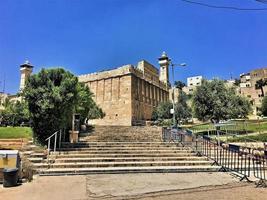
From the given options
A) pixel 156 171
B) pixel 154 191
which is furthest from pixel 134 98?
pixel 154 191

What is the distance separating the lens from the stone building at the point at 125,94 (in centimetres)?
4231

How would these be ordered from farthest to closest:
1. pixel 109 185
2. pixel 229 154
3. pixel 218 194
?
pixel 229 154, pixel 109 185, pixel 218 194

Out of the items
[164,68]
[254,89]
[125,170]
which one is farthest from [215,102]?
[254,89]

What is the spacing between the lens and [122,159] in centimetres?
1061

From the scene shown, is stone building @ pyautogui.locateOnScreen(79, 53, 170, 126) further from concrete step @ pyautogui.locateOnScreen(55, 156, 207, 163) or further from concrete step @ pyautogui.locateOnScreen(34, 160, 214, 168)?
concrete step @ pyautogui.locateOnScreen(34, 160, 214, 168)

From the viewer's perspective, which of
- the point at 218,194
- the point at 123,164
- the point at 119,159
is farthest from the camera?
the point at 119,159

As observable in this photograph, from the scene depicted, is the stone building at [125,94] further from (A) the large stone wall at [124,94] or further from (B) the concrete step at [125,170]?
(B) the concrete step at [125,170]

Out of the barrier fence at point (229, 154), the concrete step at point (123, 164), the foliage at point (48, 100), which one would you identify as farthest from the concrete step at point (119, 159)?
the foliage at point (48, 100)

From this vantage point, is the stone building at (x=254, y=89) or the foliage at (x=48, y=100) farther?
the stone building at (x=254, y=89)

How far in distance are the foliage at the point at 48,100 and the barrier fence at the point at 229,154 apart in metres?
5.95

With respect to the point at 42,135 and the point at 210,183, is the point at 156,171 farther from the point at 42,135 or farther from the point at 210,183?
the point at 42,135

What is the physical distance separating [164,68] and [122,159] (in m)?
45.3

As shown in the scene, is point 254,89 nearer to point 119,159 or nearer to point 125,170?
point 119,159

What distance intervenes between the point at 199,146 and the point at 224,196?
659 centimetres
